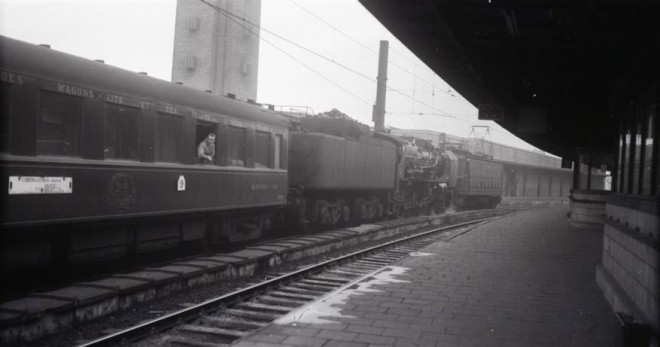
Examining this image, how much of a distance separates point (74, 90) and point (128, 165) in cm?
133

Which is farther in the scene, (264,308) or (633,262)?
(264,308)

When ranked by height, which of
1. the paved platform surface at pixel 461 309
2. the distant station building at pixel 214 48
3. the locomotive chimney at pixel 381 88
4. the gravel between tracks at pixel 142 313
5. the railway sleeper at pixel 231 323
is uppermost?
the distant station building at pixel 214 48

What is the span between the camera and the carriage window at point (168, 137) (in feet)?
29.7

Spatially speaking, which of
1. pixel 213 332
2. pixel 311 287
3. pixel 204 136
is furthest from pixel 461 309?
pixel 204 136

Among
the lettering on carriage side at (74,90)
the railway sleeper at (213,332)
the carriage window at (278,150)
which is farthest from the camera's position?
the carriage window at (278,150)

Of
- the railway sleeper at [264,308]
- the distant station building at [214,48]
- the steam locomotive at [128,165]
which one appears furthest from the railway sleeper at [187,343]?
the distant station building at [214,48]

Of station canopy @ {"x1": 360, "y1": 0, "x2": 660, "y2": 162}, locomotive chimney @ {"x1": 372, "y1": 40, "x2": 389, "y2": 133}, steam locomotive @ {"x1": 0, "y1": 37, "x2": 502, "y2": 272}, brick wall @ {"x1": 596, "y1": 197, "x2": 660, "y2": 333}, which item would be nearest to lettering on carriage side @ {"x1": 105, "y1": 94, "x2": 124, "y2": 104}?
steam locomotive @ {"x1": 0, "y1": 37, "x2": 502, "y2": 272}

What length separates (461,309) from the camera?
711 cm

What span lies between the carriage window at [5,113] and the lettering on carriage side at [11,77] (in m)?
0.06

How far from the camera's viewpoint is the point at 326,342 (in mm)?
5516

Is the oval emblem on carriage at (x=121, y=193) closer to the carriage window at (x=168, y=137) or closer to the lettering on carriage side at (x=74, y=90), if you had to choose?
the carriage window at (x=168, y=137)

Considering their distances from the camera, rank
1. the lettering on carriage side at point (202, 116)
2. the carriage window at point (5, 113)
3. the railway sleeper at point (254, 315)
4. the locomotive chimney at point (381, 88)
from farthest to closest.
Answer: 1. the locomotive chimney at point (381, 88)
2. the lettering on carriage side at point (202, 116)
3. the railway sleeper at point (254, 315)
4. the carriage window at point (5, 113)

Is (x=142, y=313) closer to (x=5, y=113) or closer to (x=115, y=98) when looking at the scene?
(x=5, y=113)

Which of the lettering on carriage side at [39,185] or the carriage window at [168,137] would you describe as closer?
the lettering on carriage side at [39,185]
